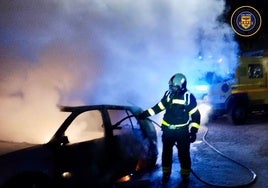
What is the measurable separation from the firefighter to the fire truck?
6.74m

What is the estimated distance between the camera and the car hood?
4871 millimetres

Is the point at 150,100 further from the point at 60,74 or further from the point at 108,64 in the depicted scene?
the point at 60,74

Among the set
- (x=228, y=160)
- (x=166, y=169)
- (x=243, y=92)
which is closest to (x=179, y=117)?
(x=166, y=169)

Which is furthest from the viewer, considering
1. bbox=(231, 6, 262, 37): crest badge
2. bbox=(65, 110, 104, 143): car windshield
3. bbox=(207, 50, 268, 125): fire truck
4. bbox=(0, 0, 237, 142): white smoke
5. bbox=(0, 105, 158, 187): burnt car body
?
bbox=(231, 6, 262, 37): crest badge

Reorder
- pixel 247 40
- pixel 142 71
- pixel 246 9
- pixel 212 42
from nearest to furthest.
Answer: pixel 142 71, pixel 212 42, pixel 246 9, pixel 247 40

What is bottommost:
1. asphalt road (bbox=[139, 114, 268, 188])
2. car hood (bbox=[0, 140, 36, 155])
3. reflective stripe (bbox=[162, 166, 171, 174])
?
asphalt road (bbox=[139, 114, 268, 188])

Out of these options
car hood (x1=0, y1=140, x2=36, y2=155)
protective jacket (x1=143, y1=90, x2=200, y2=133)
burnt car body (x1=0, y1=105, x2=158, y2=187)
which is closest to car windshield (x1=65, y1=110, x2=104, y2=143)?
burnt car body (x1=0, y1=105, x2=158, y2=187)

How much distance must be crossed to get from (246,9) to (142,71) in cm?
1194

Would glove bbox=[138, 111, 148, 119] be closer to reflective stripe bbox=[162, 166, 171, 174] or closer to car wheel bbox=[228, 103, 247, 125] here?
reflective stripe bbox=[162, 166, 171, 174]

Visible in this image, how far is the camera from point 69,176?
15.7ft

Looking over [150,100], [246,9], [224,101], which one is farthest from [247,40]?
[150,100]

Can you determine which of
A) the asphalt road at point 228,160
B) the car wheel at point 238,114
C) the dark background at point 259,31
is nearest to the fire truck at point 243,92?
the car wheel at point 238,114

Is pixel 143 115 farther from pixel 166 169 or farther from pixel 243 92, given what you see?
pixel 243 92

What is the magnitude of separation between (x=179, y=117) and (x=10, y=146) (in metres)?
2.63
